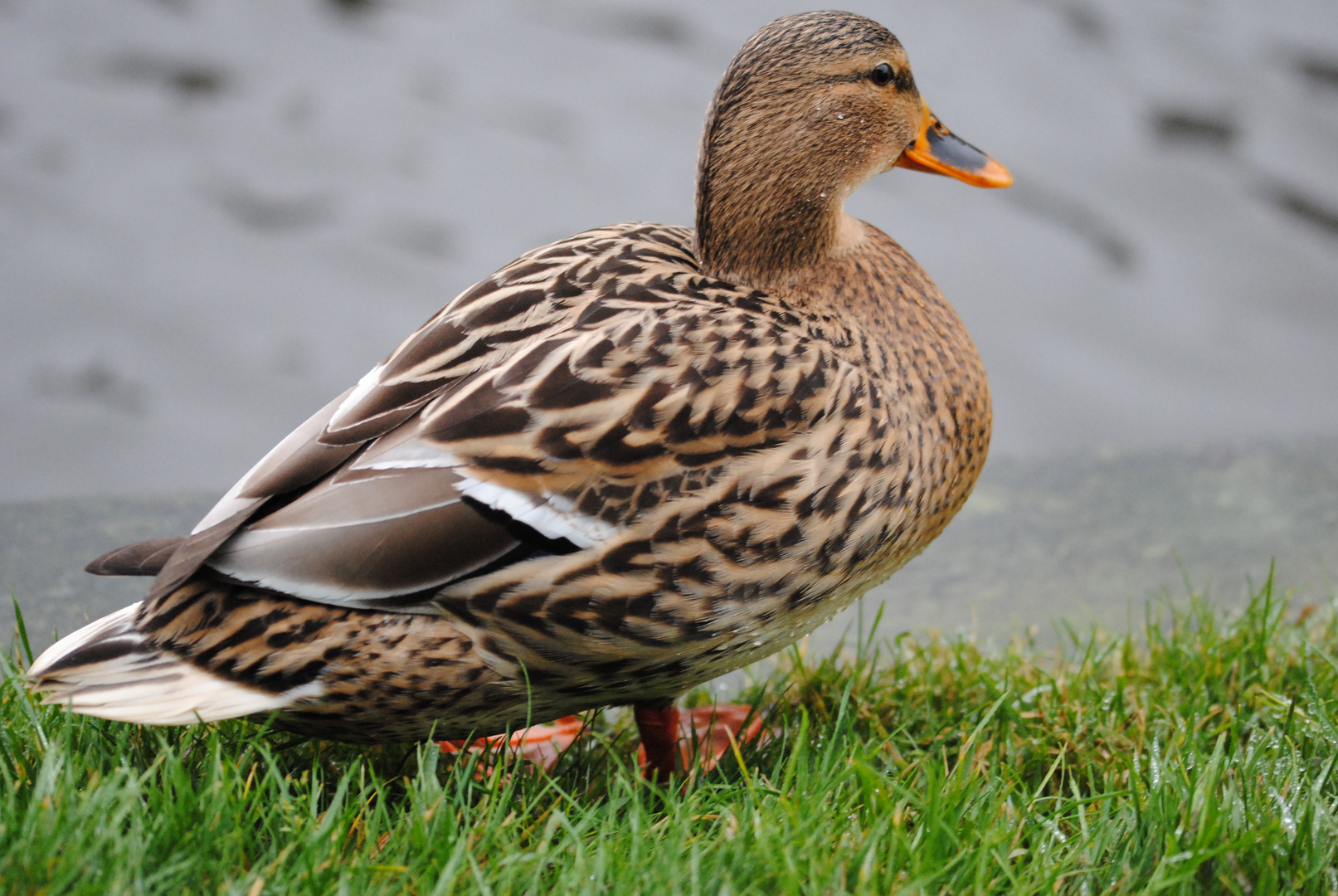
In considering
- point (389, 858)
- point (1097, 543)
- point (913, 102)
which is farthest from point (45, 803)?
point (1097, 543)

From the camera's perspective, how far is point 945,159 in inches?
115

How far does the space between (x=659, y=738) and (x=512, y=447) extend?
30.5 inches

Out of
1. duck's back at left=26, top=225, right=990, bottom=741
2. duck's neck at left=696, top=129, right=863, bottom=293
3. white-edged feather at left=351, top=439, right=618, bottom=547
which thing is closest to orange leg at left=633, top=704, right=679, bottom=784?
duck's back at left=26, top=225, right=990, bottom=741

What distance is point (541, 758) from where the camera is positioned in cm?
260

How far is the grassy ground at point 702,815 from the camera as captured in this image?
6.28 ft

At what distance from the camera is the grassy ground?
1915 millimetres

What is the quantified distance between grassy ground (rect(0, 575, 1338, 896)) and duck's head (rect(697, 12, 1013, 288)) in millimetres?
945

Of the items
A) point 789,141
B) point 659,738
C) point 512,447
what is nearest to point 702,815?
point 659,738

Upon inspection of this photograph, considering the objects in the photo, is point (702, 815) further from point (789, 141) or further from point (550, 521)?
point (789, 141)

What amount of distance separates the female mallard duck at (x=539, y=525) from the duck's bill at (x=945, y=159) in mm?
584

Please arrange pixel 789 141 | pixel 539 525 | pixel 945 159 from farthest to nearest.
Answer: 1. pixel 945 159
2. pixel 789 141
3. pixel 539 525

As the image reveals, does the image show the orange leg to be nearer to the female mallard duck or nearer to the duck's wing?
the female mallard duck

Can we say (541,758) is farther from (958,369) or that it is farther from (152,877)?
(958,369)

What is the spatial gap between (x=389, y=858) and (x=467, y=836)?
0.12m
